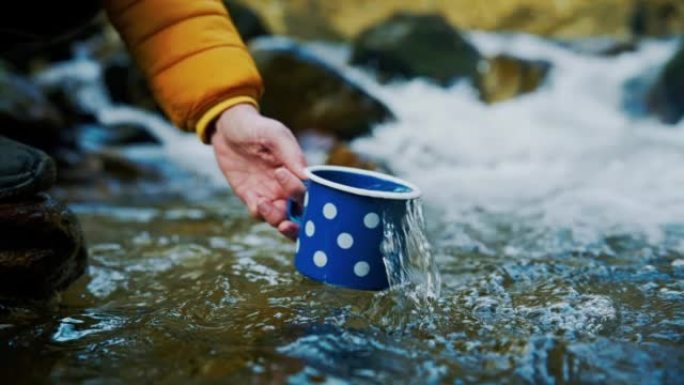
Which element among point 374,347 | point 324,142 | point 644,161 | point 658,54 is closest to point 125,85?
point 324,142

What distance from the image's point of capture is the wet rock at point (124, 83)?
844 centimetres

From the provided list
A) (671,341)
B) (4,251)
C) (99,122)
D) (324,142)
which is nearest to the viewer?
(671,341)

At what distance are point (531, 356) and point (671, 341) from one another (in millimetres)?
359

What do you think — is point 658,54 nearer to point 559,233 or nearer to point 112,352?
point 559,233

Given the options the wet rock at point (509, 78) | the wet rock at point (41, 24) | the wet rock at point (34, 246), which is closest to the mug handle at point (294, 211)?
the wet rock at point (34, 246)

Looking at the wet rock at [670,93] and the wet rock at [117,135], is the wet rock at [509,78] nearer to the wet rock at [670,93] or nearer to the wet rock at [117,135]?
the wet rock at [670,93]

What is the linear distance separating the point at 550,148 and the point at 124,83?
16.9ft

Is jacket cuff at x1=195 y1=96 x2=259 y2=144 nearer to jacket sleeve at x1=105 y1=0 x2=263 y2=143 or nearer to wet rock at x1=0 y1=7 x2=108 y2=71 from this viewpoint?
jacket sleeve at x1=105 y1=0 x2=263 y2=143

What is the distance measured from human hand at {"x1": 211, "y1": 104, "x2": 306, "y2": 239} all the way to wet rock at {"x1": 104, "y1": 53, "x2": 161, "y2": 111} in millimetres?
6540

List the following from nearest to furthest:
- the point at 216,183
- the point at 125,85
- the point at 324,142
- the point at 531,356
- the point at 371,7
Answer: the point at 531,356 → the point at 216,183 → the point at 324,142 → the point at 125,85 → the point at 371,7

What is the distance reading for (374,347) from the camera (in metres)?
1.59

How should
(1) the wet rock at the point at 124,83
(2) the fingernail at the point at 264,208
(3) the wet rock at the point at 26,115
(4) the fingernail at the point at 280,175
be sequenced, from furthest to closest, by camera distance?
1. (1) the wet rock at the point at 124,83
2. (3) the wet rock at the point at 26,115
3. (2) the fingernail at the point at 264,208
4. (4) the fingernail at the point at 280,175

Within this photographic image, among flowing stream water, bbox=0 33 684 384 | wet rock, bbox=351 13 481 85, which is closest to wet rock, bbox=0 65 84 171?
flowing stream water, bbox=0 33 684 384

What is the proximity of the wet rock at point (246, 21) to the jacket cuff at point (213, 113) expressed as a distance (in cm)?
739
